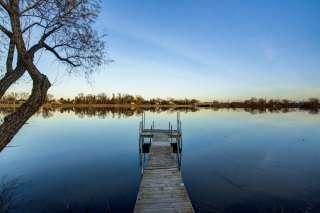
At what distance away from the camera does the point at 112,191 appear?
36.4 ft

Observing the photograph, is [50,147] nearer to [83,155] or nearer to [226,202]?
[83,155]

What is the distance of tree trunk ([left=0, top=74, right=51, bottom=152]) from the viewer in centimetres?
430

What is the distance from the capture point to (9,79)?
4.55m

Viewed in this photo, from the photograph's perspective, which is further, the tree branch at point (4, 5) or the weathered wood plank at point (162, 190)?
the weathered wood plank at point (162, 190)

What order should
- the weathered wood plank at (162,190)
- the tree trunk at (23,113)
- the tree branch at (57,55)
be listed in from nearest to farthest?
the tree trunk at (23,113)
the tree branch at (57,55)
the weathered wood plank at (162,190)

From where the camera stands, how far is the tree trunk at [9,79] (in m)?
4.39

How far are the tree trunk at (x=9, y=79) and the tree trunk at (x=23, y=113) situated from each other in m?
0.38

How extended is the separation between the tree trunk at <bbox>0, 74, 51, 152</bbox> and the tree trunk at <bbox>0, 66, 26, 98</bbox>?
1.24 feet

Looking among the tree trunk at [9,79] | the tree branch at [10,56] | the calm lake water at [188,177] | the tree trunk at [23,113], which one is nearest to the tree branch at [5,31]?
the tree branch at [10,56]

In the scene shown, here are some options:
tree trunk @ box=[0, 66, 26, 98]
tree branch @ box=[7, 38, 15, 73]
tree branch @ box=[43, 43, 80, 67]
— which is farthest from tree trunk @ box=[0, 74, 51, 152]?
tree branch @ box=[43, 43, 80, 67]

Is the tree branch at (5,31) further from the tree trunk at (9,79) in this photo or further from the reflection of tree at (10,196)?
the reflection of tree at (10,196)

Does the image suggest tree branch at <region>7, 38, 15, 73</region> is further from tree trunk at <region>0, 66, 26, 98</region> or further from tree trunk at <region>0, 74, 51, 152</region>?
tree trunk at <region>0, 74, 51, 152</region>

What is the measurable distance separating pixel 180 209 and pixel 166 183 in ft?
7.18

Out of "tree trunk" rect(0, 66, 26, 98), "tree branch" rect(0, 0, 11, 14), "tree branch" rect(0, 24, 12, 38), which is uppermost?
"tree branch" rect(0, 0, 11, 14)
